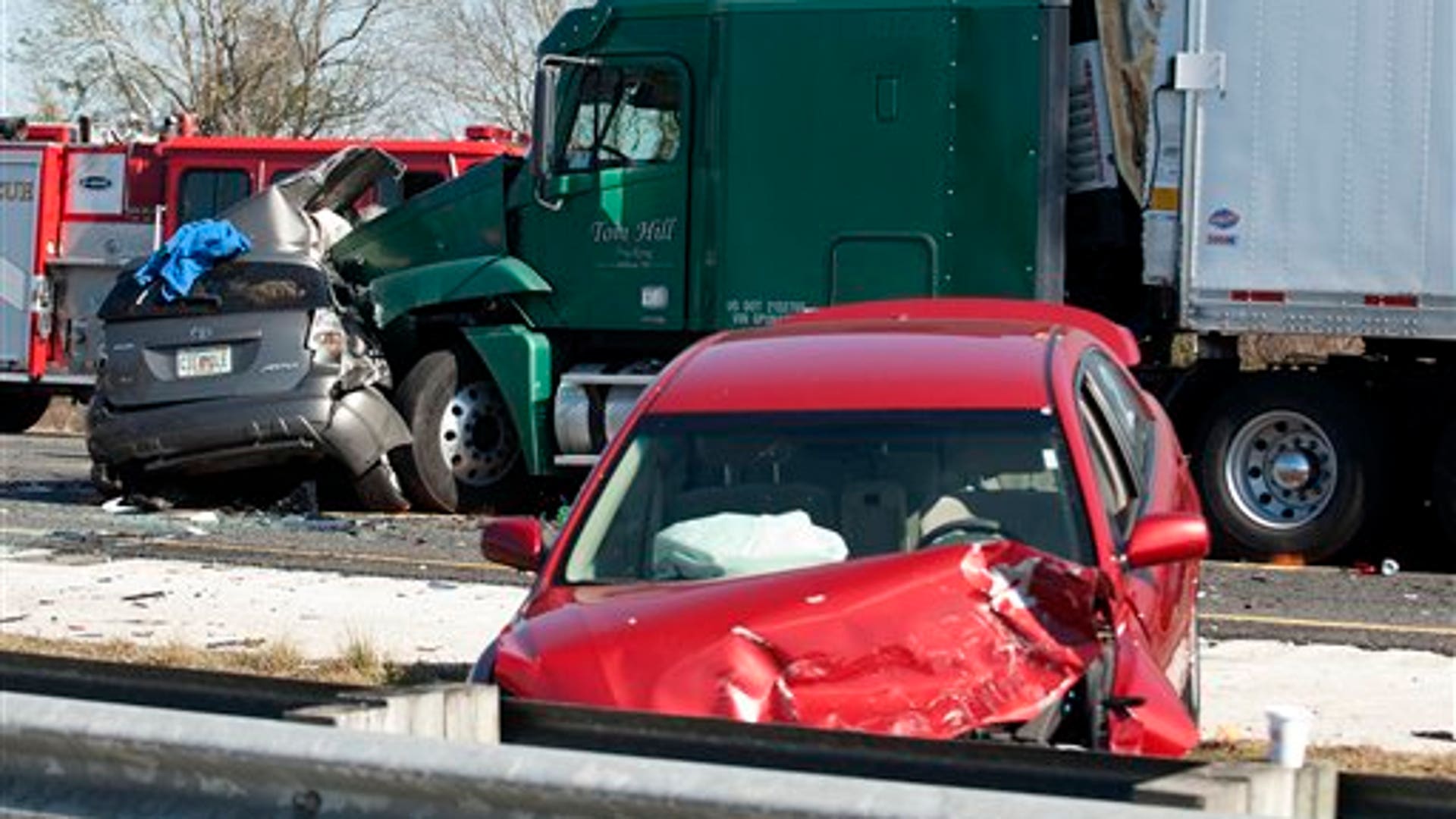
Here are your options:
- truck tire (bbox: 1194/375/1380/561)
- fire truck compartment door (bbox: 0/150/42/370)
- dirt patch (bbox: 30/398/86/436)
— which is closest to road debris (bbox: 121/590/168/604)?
truck tire (bbox: 1194/375/1380/561)

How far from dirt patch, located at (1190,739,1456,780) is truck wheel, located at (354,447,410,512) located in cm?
913

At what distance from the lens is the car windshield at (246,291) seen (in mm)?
16672

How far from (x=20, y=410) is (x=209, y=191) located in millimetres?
5585

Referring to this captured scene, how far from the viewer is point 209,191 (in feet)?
78.6

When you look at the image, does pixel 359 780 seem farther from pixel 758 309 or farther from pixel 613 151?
pixel 613 151

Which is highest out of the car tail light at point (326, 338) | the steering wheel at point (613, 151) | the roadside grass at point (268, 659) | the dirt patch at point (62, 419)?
the steering wheel at point (613, 151)

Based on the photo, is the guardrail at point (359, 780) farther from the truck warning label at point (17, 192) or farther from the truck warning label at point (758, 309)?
the truck warning label at point (17, 192)

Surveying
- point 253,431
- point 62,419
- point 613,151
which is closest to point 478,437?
point 253,431

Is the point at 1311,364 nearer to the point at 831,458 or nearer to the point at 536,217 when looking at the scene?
the point at 536,217

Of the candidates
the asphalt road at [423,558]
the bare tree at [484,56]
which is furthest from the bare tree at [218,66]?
the asphalt road at [423,558]

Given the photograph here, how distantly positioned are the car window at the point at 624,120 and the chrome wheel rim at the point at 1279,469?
4.22 meters

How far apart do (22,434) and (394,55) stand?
22.9m

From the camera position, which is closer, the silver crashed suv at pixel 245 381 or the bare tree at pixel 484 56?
the silver crashed suv at pixel 245 381

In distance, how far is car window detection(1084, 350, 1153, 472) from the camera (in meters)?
7.74
